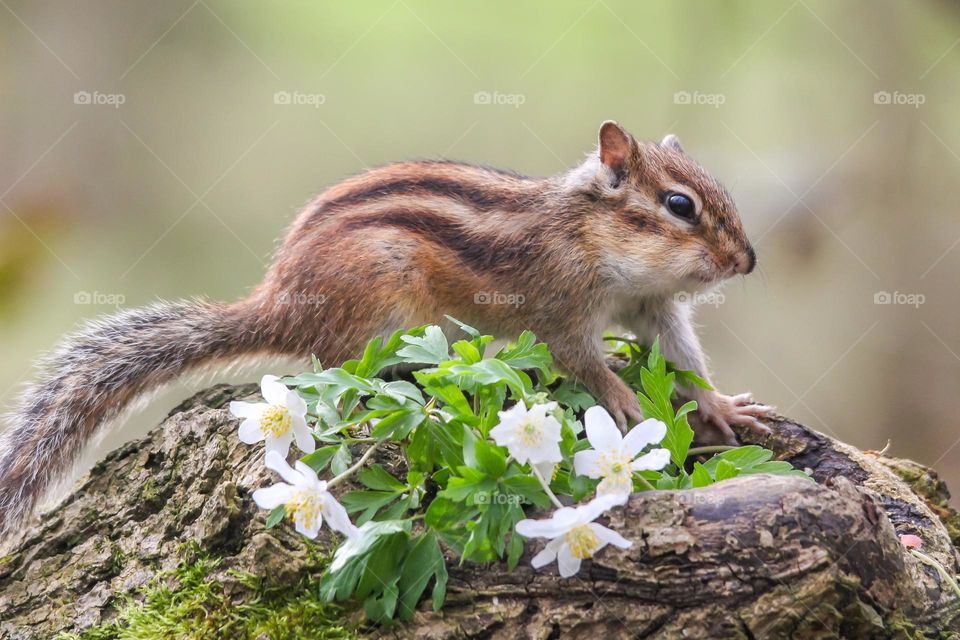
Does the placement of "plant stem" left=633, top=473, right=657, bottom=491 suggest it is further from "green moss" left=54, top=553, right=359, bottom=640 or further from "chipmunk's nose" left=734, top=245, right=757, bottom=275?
"chipmunk's nose" left=734, top=245, right=757, bottom=275

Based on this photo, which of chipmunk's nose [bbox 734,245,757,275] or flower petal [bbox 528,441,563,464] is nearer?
flower petal [bbox 528,441,563,464]

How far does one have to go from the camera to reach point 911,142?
225 inches

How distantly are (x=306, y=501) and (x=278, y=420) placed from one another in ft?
1.07

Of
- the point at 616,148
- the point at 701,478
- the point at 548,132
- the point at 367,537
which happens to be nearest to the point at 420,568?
the point at 367,537

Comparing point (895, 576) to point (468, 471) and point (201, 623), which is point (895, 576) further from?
point (201, 623)

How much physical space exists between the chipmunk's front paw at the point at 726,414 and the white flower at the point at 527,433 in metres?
1.59

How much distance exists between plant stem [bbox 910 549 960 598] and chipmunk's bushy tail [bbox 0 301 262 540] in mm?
2656

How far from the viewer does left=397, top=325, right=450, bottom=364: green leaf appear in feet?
7.96

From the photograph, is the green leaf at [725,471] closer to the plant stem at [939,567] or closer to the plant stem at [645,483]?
the plant stem at [645,483]

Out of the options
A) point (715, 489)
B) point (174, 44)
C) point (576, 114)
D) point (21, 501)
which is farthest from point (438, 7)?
point (715, 489)

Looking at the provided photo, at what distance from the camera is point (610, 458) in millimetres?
2229

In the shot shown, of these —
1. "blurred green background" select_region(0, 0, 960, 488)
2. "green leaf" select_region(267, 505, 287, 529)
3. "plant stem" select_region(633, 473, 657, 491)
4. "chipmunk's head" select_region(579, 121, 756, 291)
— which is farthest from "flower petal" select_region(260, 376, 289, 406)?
"blurred green background" select_region(0, 0, 960, 488)

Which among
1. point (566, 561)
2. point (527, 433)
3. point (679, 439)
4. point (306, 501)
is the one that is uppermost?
point (527, 433)

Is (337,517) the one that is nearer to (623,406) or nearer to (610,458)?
(610,458)
